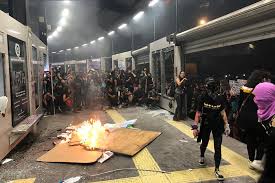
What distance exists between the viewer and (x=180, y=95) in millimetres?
9305

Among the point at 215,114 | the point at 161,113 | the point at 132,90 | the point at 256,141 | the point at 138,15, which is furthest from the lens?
the point at 138,15

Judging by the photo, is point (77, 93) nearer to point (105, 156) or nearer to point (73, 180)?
point (105, 156)

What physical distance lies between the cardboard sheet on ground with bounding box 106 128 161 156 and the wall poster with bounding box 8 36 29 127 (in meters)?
A: 2.27

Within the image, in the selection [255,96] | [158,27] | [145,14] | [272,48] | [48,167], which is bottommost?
[48,167]

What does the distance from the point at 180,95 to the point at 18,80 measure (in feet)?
15.8

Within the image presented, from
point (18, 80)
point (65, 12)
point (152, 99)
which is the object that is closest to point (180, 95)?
point (152, 99)

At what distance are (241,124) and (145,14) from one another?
35.6 ft

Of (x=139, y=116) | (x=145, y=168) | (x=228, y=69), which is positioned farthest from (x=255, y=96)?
(x=139, y=116)

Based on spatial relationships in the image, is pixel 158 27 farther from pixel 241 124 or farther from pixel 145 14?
pixel 241 124

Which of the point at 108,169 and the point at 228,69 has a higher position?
the point at 228,69

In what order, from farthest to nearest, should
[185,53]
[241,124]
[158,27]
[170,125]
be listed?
[158,27], [185,53], [170,125], [241,124]

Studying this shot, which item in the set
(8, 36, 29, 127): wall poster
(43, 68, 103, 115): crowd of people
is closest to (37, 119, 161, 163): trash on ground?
(8, 36, 29, 127): wall poster

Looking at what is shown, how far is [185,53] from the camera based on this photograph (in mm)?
9898

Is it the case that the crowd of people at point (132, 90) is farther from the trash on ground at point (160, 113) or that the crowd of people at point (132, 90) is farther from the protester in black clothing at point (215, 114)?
the protester in black clothing at point (215, 114)
